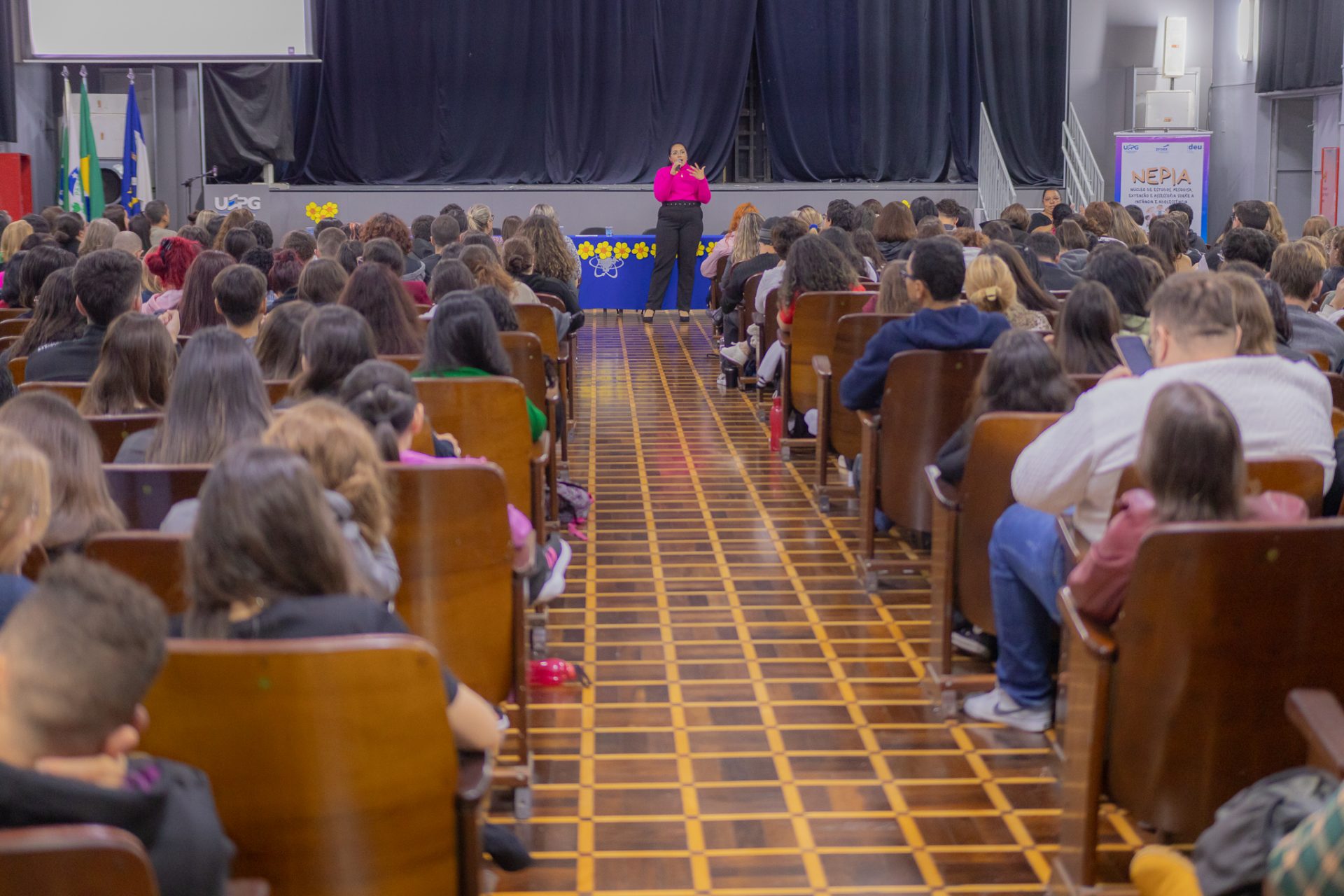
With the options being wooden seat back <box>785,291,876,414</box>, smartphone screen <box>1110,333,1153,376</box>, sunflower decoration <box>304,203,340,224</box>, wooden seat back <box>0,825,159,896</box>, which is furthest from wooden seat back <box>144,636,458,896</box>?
sunflower decoration <box>304,203,340,224</box>

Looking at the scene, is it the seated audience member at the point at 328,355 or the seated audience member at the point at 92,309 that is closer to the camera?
the seated audience member at the point at 328,355

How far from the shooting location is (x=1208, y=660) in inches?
93.6

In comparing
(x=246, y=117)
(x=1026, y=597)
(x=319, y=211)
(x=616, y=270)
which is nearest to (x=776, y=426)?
(x=1026, y=597)

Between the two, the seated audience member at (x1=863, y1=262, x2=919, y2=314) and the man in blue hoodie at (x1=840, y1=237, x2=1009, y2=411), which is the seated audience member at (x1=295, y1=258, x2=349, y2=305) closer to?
the man in blue hoodie at (x1=840, y1=237, x2=1009, y2=411)

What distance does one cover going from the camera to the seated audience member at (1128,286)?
4.48 meters

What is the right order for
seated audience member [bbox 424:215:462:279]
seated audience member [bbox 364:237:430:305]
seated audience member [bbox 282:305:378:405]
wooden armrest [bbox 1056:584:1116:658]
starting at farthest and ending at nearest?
seated audience member [bbox 424:215:462:279] < seated audience member [bbox 364:237:430:305] < seated audience member [bbox 282:305:378:405] < wooden armrest [bbox 1056:584:1116:658]

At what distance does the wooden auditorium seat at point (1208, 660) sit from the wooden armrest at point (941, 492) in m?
1.21

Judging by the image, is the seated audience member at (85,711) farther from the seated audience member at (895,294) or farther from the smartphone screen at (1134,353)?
the seated audience member at (895,294)

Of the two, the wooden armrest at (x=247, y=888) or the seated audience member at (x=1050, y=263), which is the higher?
the seated audience member at (x=1050, y=263)

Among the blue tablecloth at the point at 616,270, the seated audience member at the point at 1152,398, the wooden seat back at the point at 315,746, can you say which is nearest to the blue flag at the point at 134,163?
the blue tablecloth at the point at 616,270

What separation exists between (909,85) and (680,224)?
4.19 meters

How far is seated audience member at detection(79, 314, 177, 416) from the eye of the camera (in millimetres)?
3658

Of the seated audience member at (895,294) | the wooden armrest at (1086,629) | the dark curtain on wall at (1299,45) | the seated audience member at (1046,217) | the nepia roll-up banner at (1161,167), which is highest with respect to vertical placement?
the dark curtain on wall at (1299,45)

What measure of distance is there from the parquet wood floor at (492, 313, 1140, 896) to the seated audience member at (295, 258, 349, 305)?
51.9 inches
